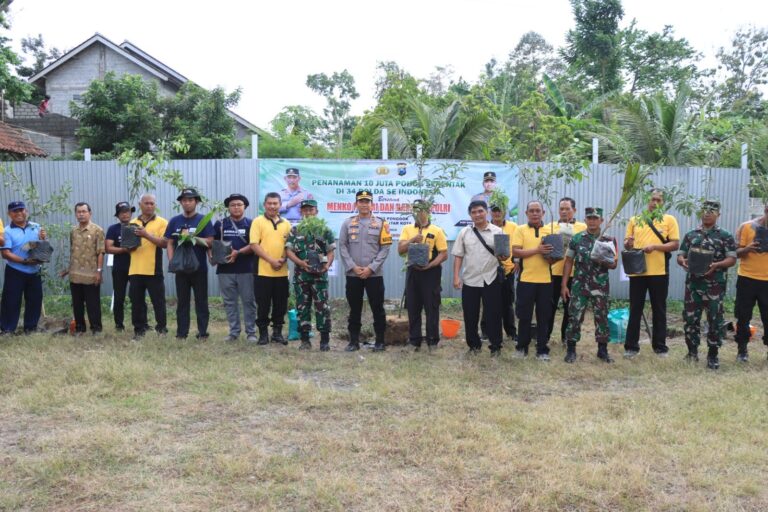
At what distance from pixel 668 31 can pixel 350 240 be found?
24001mm

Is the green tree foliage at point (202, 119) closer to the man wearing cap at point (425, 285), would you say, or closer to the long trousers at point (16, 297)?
the long trousers at point (16, 297)

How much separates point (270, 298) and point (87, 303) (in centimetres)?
227

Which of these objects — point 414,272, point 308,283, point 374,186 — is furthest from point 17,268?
point 374,186

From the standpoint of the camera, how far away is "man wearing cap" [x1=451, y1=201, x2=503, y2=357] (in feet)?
22.3

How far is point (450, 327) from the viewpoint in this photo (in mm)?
7844

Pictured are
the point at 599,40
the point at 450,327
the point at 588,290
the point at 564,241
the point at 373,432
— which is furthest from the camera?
the point at 599,40

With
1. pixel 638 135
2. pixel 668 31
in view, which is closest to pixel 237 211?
pixel 638 135

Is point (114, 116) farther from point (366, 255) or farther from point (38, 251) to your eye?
point (366, 255)

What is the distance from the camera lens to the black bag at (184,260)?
23.5ft

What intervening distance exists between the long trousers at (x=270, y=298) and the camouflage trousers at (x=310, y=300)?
0.19 m

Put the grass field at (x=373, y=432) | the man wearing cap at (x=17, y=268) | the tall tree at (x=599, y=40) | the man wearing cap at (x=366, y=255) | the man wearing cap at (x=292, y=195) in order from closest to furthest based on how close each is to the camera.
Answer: the grass field at (x=373, y=432) → the man wearing cap at (x=366, y=255) → the man wearing cap at (x=17, y=268) → the man wearing cap at (x=292, y=195) → the tall tree at (x=599, y=40)

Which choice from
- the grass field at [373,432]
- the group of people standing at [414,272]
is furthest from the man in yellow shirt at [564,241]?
the grass field at [373,432]

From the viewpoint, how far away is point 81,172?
10.1 m

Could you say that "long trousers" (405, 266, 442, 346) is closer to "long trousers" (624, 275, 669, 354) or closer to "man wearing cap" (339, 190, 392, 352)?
"man wearing cap" (339, 190, 392, 352)
